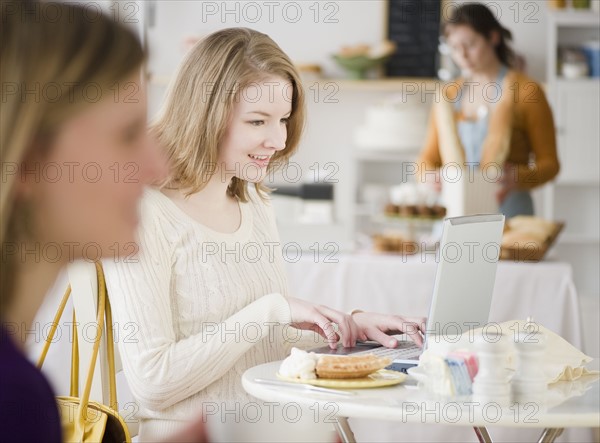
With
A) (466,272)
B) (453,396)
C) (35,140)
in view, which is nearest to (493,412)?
(453,396)

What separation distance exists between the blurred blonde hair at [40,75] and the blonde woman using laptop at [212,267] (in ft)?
2.96

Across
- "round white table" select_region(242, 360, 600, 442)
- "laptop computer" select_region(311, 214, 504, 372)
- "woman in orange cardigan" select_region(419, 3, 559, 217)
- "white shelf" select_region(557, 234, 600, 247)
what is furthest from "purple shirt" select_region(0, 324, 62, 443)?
"white shelf" select_region(557, 234, 600, 247)

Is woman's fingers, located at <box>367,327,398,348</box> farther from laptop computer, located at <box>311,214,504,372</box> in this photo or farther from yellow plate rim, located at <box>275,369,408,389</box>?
yellow plate rim, located at <box>275,369,408,389</box>

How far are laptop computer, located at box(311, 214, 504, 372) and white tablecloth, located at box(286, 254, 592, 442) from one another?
1.09 m

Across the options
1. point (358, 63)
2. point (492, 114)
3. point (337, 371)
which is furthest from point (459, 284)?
point (358, 63)

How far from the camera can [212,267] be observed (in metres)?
1.68

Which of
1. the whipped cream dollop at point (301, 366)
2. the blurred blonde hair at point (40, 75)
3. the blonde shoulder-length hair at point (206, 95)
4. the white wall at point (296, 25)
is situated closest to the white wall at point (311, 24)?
the white wall at point (296, 25)

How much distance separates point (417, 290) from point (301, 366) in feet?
5.12

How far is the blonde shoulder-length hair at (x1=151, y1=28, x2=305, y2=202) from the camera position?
66.1 inches

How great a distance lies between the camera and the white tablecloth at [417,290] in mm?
2811

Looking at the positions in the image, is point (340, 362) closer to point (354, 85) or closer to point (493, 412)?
point (493, 412)

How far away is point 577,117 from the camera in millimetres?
5559

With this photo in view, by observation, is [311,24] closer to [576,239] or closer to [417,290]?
[576,239]

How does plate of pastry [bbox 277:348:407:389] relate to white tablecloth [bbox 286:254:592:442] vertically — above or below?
above
